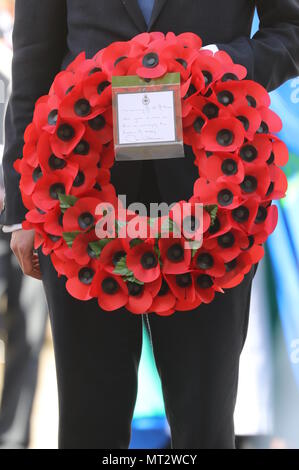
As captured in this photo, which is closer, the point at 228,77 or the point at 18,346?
the point at 228,77

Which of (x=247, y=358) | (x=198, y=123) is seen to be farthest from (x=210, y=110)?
(x=247, y=358)

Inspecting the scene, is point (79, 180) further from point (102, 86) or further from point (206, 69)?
point (206, 69)

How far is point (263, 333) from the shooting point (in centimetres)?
189

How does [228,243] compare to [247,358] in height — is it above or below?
below

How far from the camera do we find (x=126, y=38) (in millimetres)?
1079

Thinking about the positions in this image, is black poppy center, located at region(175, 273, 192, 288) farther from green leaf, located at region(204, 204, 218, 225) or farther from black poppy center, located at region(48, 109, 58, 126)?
black poppy center, located at region(48, 109, 58, 126)

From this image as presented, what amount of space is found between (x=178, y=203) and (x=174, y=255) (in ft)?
0.25

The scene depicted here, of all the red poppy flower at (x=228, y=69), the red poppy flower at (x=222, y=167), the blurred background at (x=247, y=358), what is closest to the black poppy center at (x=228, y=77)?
the red poppy flower at (x=228, y=69)

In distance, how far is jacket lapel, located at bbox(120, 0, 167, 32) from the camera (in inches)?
41.6

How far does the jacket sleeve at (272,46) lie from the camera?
107 cm

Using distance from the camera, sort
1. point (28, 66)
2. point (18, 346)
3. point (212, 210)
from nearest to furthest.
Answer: point (212, 210)
point (28, 66)
point (18, 346)

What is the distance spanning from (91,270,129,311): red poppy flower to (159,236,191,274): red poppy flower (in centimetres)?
7

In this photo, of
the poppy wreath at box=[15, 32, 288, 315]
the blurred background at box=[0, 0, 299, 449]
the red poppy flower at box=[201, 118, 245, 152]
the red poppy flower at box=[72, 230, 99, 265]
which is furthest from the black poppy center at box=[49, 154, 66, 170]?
the blurred background at box=[0, 0, 299, 449]

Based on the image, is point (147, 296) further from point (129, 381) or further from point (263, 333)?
point (263, 333)
